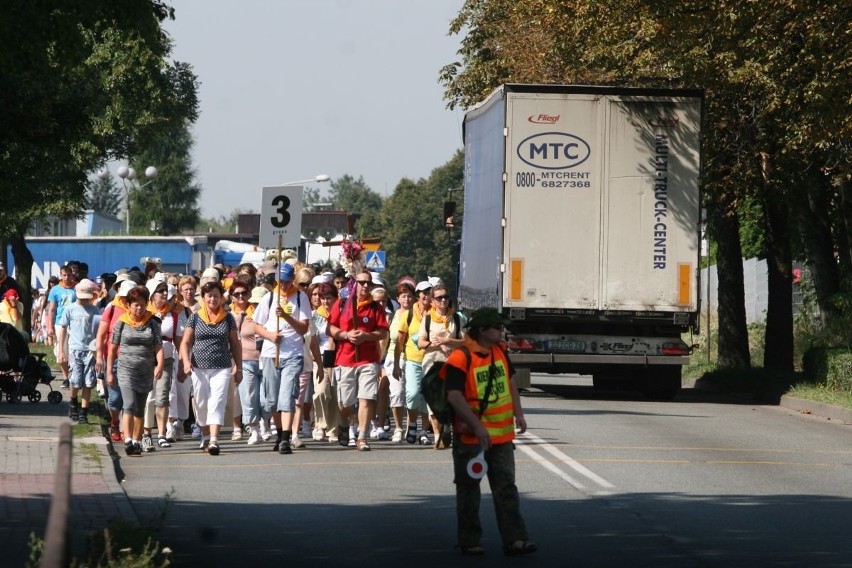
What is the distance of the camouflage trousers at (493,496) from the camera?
9.48 meters

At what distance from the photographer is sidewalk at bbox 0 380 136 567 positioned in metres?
9.34

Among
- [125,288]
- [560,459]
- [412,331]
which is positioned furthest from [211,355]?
[560,459]

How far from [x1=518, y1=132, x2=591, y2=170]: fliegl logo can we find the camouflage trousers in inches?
515

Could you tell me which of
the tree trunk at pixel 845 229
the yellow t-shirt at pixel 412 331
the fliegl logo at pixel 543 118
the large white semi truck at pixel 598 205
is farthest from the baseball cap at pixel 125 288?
the tree trunk at pixel 845 229

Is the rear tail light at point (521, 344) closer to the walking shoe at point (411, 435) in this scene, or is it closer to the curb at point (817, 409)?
the curb at point (817, 409)

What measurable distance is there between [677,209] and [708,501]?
10795 mm

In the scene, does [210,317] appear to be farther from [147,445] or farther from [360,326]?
[360,326]

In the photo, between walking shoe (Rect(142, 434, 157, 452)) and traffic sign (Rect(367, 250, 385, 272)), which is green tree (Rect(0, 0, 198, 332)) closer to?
walking shoe (Rect(142, 434, 157, 452))

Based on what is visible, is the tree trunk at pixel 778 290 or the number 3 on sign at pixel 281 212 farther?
the tree trunk at pixel 778 290

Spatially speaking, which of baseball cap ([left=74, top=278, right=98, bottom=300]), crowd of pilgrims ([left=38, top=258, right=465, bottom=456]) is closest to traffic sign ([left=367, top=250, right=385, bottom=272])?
baseball cap ([left=74, top=278, right=98, bottom=300])

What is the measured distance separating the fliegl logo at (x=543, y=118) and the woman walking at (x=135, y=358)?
27.7 ft

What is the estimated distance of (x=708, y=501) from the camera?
39.8ft

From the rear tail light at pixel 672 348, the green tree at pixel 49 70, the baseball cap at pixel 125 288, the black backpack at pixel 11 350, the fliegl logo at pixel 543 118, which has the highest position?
the fliegl logo at pixel 543 118

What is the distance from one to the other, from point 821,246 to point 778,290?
222cm
